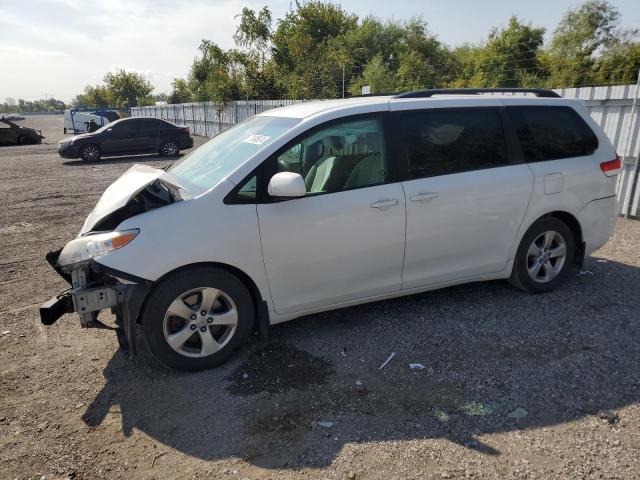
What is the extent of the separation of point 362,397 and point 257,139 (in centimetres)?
212

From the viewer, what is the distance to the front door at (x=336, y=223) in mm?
3383

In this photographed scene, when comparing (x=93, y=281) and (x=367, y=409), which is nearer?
(x=367, y=409)

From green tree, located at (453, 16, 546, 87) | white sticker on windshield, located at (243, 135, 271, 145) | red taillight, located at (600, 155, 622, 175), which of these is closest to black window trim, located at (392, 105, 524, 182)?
red taillight, located at (600, 155, 622, 175)

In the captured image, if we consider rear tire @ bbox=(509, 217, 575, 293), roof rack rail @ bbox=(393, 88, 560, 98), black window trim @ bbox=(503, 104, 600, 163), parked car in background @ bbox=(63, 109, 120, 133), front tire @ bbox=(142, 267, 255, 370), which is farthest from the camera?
parked car in background @ bbox=(63, 109, 120, 133)

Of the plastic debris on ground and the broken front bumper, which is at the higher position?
the broken front bumper

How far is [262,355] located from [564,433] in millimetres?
2091

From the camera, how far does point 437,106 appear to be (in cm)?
392

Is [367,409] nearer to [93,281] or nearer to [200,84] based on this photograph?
[93,281]

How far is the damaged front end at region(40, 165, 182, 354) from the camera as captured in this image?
3070 millimetres

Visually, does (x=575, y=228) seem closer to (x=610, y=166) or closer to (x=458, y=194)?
(x=610, y=166)

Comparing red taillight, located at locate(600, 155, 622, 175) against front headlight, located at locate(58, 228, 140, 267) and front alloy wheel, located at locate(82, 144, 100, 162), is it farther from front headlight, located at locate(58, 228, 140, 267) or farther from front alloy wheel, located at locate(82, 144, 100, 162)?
front alloy wheel, located at locate(82, 144, 100, 162)

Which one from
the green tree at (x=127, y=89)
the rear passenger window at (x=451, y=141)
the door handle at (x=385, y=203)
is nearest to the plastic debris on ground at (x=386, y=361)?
the door handle at (x=385, y=203)

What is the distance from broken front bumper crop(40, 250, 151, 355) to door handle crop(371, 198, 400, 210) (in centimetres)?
175

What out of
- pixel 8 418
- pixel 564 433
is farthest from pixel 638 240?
pixel 8 418
